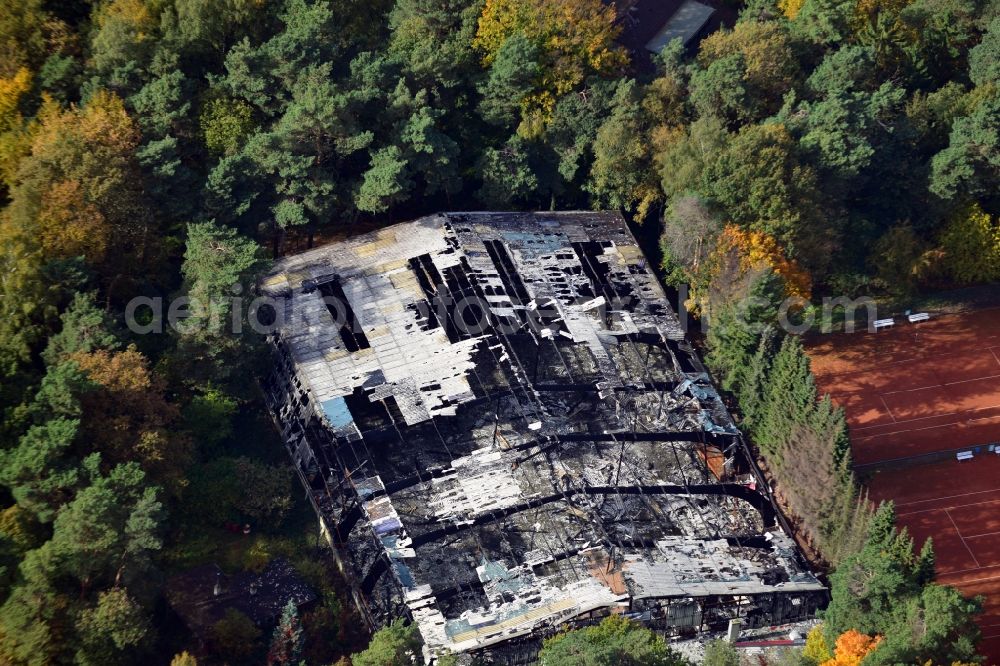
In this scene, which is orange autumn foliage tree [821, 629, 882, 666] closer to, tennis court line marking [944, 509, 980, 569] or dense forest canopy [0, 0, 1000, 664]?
dense forest canopy [0, 0, 1000, 664]

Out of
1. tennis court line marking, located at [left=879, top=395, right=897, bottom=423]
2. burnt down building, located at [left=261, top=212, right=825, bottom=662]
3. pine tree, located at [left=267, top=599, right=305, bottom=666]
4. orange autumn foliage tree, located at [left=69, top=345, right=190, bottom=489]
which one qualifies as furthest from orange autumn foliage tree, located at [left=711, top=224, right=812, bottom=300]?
orange autumn foliage tree, located at [left=69, top=345, right=190, bottom=489]

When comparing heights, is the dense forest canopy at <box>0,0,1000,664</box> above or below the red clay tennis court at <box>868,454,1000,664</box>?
above

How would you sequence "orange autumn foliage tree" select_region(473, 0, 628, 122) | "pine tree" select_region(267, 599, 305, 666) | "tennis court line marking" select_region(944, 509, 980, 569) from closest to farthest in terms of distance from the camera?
"pine tree" select_region(267, 599, 305, 666) < "tennis court line marking" select_region(944, 509, 980, 569) < "orange autumn foliage tree" select_region(473, 0, 628, 122)

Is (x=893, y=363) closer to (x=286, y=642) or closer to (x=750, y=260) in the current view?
(x=750, y=260)

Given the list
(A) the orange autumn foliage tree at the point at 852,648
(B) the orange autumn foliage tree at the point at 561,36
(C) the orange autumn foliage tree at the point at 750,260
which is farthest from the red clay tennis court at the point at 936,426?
(B) the orange autumn foliage tree at the point at 561,36

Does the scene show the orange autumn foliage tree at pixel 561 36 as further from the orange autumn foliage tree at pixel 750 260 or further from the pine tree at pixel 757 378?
the pine tree at pixel 757 378

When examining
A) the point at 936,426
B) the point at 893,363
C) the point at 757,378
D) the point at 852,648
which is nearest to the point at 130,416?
the point at 757,378
